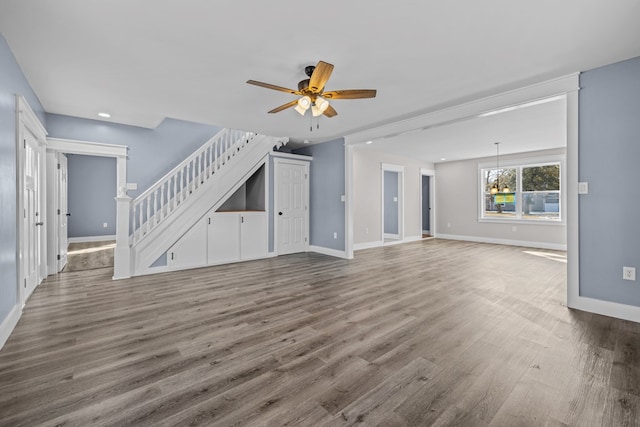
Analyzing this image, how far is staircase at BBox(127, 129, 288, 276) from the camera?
4.67 metres

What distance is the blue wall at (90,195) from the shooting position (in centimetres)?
821

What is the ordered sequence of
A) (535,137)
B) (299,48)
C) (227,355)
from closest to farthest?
1. (227,355)
2. (299,48)
3. (535,137)

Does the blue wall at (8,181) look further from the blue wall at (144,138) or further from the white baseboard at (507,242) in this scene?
the white baseboard at (507,242)

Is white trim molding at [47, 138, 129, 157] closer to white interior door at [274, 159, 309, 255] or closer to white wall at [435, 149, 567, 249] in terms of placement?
white interior door at [274, 159, 309, 255]

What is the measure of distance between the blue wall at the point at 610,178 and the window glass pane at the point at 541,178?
503 centimetres

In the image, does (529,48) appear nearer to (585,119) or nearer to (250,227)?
(585,119)

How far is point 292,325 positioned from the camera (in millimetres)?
2688

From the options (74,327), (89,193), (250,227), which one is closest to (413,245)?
(250,227)

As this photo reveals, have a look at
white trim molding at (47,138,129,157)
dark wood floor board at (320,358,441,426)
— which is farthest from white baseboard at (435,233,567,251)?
white trim molding at (47,138,129,157)

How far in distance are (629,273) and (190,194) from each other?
6038 mm

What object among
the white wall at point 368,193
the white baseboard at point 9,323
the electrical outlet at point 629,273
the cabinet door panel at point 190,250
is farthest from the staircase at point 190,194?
the electrical outlet at point 629,273

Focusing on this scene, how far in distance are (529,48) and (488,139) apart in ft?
12.5

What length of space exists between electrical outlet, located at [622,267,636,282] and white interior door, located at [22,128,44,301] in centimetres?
646

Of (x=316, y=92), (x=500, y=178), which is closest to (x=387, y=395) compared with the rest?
(x=316, y=92)
